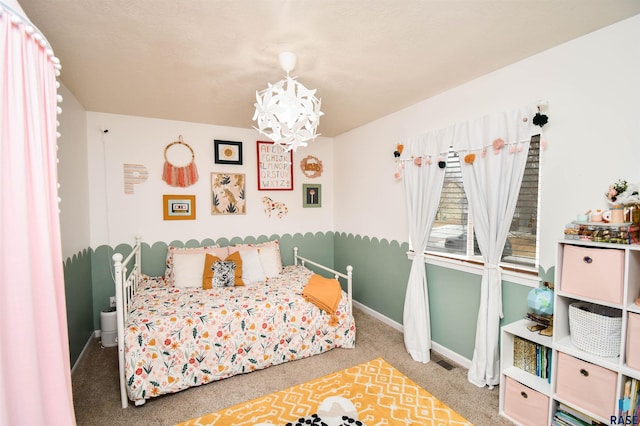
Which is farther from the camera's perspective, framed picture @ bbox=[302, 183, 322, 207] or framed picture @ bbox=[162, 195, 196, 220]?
framed picture @ bbox=[302, 183, 322, 207]

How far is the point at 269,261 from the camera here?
137 inches

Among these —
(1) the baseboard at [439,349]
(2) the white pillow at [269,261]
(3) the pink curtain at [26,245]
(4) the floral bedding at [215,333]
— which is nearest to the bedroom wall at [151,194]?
(2) the white pillow at [269,261]

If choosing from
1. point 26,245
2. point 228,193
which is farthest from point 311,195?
point 26,245

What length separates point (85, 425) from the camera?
1.96m

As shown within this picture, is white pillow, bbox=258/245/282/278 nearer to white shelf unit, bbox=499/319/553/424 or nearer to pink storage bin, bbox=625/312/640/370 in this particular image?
white shelf unit, bbox=499/319/553/424

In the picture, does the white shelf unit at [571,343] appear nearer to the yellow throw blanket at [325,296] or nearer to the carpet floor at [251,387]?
the carpet floor at [251,387]

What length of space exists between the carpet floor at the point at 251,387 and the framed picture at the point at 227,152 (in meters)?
2.23

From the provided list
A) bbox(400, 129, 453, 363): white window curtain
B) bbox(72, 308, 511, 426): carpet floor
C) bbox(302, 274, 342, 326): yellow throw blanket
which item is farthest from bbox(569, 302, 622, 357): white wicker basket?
bbox(302, 274, 342, 326): yellow throw blanket

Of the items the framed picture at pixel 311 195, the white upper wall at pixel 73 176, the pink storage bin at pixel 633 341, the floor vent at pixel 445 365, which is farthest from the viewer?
the framed picture at pixel 311 195

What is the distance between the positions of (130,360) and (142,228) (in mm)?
1638

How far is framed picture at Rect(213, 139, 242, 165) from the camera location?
143 inches

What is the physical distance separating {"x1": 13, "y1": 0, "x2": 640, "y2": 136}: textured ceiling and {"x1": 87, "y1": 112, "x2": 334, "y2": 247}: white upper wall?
24.3 inches

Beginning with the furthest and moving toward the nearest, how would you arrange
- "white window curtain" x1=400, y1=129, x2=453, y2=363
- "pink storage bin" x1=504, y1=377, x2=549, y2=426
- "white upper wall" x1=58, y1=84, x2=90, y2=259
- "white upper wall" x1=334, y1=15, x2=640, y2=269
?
1. "white window curtain" x1=400, y1=129, x2=453, y2=363
2. "white upper wall" x1=58, y1=84, x2=90, y2=259
3. "pink storage bin" x1=504, y1=377, x2=549, y2=426
4. "white upper wall" x1=334, y1=15, x2=640, y2=269

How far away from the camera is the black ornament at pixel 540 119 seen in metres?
1.94
